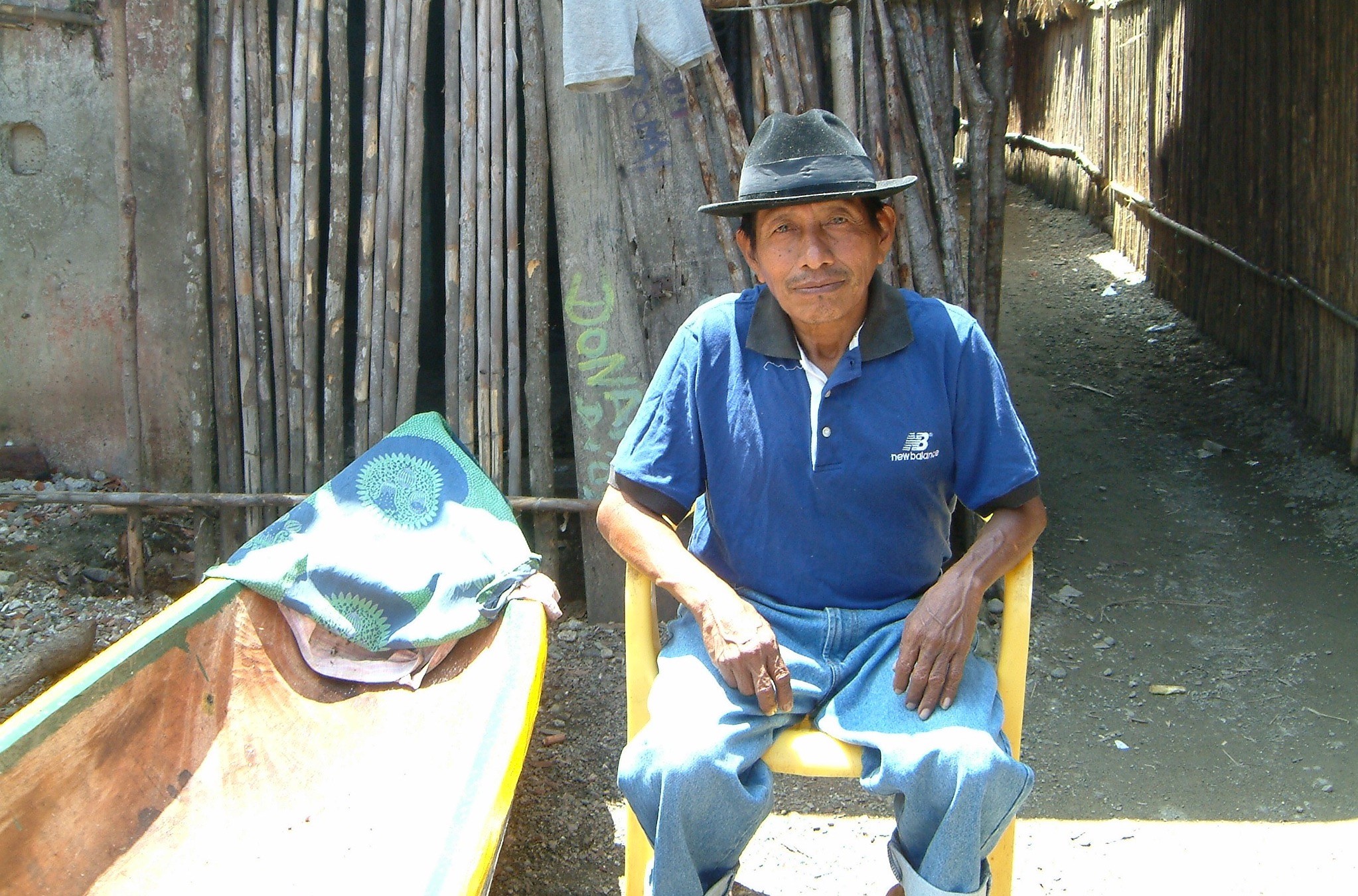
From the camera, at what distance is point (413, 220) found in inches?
155

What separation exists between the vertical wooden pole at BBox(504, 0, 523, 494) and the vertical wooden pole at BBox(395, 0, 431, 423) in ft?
0.93

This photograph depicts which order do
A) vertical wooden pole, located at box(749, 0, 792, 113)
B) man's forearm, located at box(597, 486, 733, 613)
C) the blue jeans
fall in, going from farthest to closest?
1. vertical wooden pole, located at box(749, 0, 792, 113)
2. man's forearm, located at box(597, 486, 733, 613)
3. the blue jeans

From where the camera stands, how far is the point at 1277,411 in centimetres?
584

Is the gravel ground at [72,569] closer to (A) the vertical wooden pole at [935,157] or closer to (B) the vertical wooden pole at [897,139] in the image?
(B) the vertical wooden pole at [897,139]

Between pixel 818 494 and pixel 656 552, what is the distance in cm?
34

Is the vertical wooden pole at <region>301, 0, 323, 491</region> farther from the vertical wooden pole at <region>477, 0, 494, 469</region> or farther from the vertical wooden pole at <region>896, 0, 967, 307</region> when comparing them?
the vertical wooden pole at <region>896, 0, 967, 307</region>

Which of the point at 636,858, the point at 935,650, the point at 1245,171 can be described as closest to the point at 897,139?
the point at 935,650

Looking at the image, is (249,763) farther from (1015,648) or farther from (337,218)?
(337,218)

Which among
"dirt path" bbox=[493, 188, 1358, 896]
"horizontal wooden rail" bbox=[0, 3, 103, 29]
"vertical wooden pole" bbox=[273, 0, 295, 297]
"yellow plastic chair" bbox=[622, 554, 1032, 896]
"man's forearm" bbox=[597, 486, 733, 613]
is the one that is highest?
"horizontal wooden rail" bbox=[0, 3, 103, 29]

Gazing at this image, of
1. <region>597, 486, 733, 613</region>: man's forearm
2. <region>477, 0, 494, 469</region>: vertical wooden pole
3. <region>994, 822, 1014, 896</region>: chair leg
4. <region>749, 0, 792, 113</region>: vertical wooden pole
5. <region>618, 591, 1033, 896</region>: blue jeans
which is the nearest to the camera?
<region>618, 591, 1033, 896</region>: blue jeans

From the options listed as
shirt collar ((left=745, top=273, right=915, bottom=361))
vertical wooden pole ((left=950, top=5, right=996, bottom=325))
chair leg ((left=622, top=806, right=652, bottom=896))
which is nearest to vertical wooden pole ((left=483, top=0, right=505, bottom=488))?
vertical wooden pole ((left=950, top=5, right=996, bottom=325))

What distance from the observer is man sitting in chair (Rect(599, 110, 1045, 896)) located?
7.13 ft

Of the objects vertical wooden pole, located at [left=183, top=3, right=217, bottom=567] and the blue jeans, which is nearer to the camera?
the blue jeans

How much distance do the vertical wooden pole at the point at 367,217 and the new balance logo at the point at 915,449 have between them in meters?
2.28
